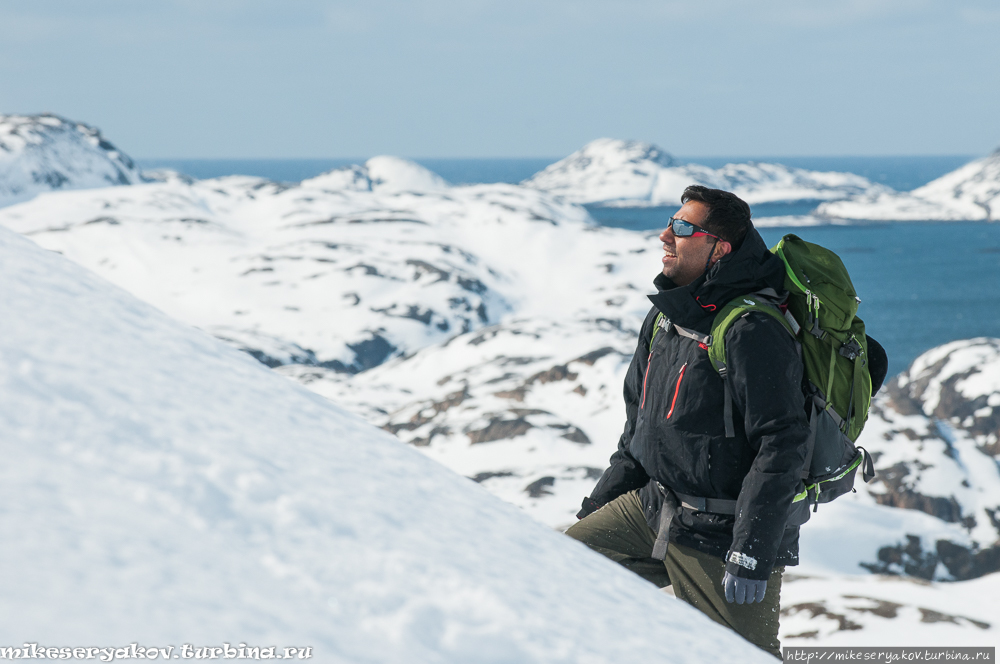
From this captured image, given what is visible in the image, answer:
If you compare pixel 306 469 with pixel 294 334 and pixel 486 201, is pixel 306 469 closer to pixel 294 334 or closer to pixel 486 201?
pixel 294 334

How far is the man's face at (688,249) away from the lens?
515 cm

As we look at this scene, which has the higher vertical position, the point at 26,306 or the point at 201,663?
the point at 26,306

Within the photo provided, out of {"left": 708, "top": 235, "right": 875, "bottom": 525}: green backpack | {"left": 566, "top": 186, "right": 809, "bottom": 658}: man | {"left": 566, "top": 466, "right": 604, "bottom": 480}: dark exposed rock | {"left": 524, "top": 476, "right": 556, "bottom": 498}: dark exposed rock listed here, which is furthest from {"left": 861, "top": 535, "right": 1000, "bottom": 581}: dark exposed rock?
{"left": 708, "top": 235, "right": 875, "bottom": 525}: green backpack

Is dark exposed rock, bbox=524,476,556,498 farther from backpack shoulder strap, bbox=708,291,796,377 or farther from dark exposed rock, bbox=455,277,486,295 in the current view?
dark exposed rock, bbox=455,277,486,295

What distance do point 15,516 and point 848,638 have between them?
14679mm

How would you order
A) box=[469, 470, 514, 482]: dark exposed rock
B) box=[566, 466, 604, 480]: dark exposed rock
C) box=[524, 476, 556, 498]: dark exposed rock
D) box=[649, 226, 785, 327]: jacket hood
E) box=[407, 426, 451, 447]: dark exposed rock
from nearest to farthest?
box=[649, 226, 785, 327]: jacket hood
box=[524, 476, 556, 498]: dark exposed rock
box=[566, 466, 604, 480]: dark exposed rock
box=[469, 470, 514, 482]: dark exposed rock
box=[407, 426, 451, 447]: dark exposed rock

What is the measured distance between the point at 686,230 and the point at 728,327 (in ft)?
2.43

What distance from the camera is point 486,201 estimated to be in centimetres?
17838

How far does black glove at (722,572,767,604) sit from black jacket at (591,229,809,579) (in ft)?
0.15

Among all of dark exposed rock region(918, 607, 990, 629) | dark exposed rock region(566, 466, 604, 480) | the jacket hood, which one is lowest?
dark exposed rock region(566, 466, 604, 480)

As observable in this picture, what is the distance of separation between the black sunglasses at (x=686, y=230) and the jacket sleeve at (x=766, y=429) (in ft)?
2.28

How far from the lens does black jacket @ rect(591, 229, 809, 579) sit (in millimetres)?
4648

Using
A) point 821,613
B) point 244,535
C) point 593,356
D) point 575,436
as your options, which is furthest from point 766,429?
point 593,356

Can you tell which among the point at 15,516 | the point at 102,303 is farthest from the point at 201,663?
the point at 102,303
